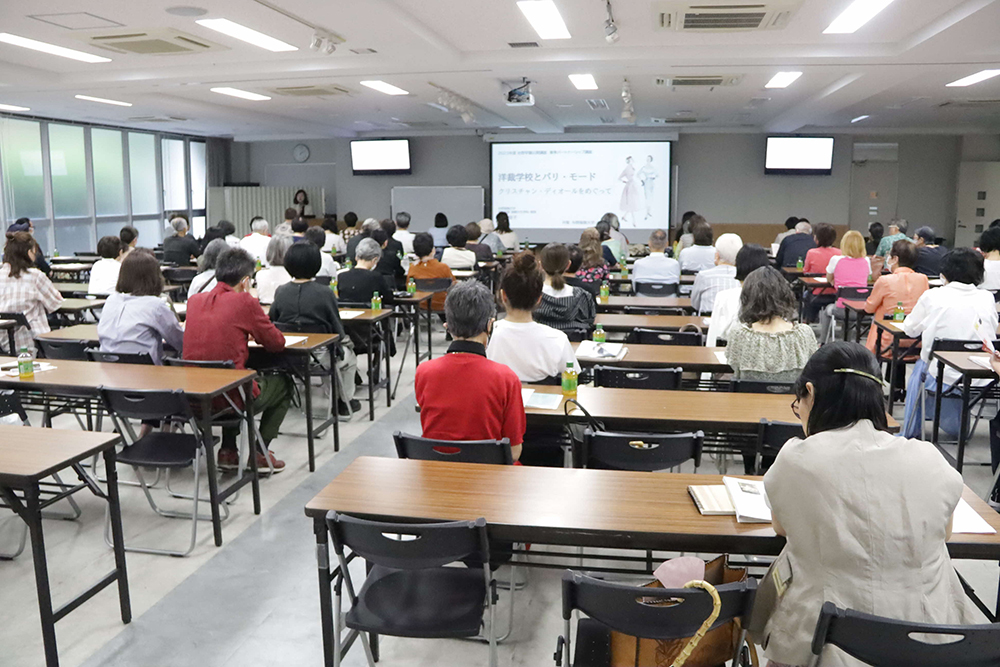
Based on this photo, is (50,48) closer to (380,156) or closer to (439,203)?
(380,156)

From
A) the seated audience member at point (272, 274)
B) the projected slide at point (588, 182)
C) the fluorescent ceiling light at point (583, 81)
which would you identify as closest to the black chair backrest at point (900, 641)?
the seated audience member at point (272, 274)

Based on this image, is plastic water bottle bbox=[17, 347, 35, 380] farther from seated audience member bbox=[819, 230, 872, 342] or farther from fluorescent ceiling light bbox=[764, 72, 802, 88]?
fluorescent ceiling light bbox=[764, 72, 802, 88]

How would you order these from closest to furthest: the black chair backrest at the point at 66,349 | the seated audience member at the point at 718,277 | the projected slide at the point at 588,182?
1. the black chair backrest at the point at 66,349
2. the seated audience member at the point at 718,277
3. the projected slide at the point at 588,182

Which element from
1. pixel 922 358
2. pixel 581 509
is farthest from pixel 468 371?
pixel 922 358

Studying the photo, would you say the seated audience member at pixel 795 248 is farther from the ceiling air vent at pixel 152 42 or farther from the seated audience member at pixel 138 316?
the seated audience member at pixel 138 316

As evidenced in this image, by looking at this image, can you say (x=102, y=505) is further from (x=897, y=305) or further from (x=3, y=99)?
(x=3, y=99)

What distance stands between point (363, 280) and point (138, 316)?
2.35 metres

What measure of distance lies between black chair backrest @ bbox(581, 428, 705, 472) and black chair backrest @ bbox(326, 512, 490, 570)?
888mm

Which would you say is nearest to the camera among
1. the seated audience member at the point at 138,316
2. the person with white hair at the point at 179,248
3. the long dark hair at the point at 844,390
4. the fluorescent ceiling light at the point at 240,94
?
the long dark hair at the point at 844,390

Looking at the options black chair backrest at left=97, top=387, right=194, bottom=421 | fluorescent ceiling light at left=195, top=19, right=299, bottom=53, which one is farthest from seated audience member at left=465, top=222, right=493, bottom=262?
black chair backrest at left=97, top=387, right=194, bottom=421

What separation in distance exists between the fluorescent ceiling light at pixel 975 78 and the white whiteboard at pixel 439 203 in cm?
851

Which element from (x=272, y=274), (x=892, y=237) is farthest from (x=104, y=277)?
(x=892, y=237)

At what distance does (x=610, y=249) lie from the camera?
906 cm

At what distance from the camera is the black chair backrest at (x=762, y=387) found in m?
3.54
